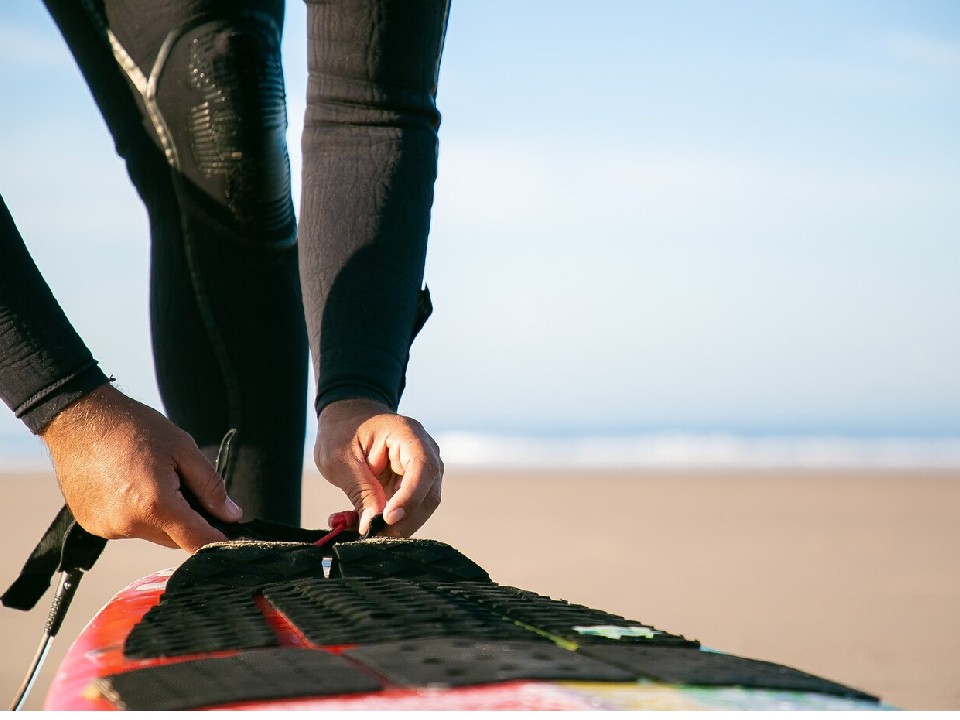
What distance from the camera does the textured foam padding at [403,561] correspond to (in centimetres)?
130

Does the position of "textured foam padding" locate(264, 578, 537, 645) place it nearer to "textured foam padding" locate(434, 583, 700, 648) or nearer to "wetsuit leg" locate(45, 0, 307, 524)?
"textured foam padding" locate(434, 583, 700, 648)

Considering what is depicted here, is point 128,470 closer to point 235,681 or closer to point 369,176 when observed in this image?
point 235,681

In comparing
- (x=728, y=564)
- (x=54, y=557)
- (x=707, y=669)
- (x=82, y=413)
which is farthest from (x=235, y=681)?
(x=728, y=564)

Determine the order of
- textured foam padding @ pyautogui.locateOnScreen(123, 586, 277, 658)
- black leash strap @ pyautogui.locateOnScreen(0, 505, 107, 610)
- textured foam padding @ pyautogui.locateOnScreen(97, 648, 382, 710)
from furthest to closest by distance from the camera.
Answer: black leash strap @ pyautogui.locateOnScreen(0, 505, 107, 610), textured foam padding @ pyautogui.locateOnScreen(123, 586, 277, 658), textured foam padding @ pyautogui.locateOnScreen(97, 648, 382, 710)

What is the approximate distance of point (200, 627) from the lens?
1.00 meters

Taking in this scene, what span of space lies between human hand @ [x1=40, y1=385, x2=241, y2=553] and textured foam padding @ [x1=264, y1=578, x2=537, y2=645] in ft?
0.58

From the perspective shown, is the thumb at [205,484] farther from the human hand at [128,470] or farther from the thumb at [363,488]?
the thumb at [363,488]

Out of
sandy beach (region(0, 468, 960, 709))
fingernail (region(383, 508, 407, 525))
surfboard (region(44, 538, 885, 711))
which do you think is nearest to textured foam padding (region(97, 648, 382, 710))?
surfboard (region(44, 538, 885, 711))

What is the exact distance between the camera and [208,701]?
0.77 metres

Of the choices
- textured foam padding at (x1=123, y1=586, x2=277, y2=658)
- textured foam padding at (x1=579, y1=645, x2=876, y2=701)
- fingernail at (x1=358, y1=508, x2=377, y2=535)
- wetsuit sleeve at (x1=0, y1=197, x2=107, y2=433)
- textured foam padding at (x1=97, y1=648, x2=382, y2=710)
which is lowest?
textured foam padding at (x1=97, y1=648, x2=382, y2=710)

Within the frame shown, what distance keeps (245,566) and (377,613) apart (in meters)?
0.29

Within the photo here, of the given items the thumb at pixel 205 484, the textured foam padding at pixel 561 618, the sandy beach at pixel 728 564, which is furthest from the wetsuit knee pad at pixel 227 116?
the sandy beach at pixel 728 564

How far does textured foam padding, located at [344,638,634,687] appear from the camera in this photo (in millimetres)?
823

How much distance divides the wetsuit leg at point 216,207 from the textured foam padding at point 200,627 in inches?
31.1
